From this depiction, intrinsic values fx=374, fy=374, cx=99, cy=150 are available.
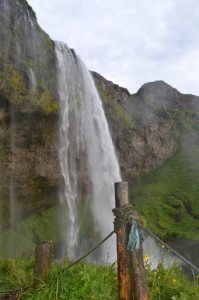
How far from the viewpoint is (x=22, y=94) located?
2464cm

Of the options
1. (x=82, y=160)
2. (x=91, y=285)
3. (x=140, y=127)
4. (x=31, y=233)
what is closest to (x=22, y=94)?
(x=82, y=160)

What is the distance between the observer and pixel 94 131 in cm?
3216

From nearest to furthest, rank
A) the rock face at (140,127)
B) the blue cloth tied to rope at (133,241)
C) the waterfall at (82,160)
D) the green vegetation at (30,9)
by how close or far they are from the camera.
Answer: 1. the blue cloth tied to rope at (133,241)
2. the green vegetation at (30,9)
3. the waterfall at (82,160)
4. the rock face at (140,127)

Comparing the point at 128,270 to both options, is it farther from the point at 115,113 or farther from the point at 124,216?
the point at 115,113

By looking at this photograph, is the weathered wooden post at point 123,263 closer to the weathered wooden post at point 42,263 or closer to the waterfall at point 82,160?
the weathered wooden post at point 42,263

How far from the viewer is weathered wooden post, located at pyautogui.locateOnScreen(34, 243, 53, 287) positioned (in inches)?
273

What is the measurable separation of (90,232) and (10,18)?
17.4 metres

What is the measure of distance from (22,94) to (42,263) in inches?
747

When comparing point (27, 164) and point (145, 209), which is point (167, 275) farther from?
point (145, 209)

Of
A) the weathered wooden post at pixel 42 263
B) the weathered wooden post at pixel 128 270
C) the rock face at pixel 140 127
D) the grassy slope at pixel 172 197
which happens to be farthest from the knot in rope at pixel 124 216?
the rock face at pixel 140 127

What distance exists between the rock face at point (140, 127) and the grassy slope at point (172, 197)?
5.93ft

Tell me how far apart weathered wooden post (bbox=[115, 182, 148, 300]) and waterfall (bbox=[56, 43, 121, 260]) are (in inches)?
851

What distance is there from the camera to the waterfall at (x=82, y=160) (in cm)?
2870

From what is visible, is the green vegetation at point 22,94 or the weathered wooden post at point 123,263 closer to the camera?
the weathered wooden post at point 123,263
